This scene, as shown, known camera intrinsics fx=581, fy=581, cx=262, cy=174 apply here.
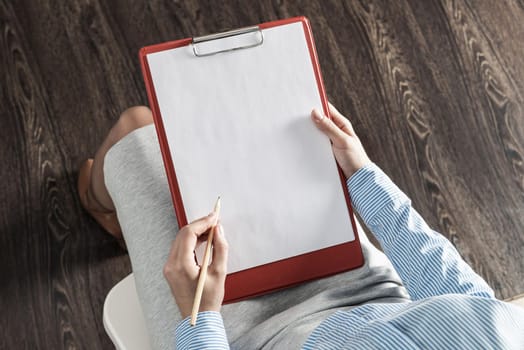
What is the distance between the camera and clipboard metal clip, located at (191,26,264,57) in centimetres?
76


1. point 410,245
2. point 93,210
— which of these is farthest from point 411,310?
point 93,210

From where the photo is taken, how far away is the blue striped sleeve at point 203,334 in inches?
27.0

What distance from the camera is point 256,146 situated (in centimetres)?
78

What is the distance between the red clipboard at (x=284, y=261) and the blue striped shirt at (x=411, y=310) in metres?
0.05

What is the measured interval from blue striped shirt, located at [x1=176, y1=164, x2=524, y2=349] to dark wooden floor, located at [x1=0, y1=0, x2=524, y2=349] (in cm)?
59

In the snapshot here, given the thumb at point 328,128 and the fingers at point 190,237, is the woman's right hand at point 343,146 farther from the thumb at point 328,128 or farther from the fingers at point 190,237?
the fingers at point 190,237

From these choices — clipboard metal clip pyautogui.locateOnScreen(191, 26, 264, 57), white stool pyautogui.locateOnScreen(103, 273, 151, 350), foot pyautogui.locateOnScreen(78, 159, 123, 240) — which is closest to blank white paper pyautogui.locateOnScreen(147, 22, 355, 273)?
clipboard metal clip pyautogui.locateOnScreen(191, 26, 264, 57)

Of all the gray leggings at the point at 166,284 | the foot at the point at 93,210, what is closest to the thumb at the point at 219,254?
the gray leggings at the point at 166,284

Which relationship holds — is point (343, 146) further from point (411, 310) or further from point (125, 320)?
point (125, 320)

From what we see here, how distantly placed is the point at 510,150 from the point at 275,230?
2.90 ft

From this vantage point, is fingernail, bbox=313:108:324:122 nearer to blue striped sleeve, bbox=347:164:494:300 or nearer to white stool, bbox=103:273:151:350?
blue striped sleeve, bbox=347:164:494:300

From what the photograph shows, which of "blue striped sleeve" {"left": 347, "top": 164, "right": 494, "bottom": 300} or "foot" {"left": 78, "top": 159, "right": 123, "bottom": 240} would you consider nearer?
"blue striped sleeve" {"left": 347, "top": 164, "right": 494, "bottom": 300}

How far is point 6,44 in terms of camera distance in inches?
50.8

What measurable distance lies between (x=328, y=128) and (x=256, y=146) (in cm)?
10
